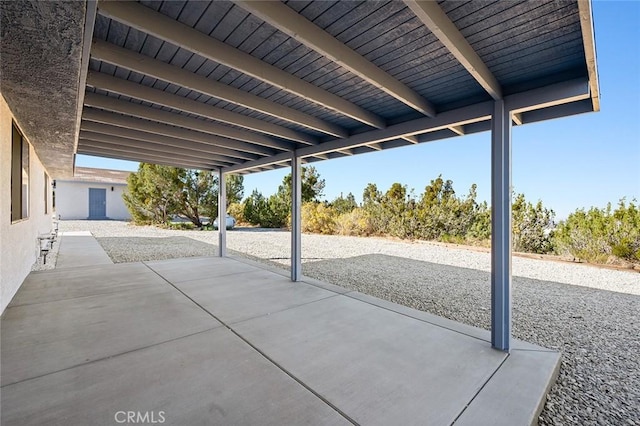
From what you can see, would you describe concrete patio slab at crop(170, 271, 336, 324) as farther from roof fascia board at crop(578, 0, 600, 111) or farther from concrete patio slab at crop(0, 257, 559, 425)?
roof fascia board at crop(578, 0, 600, 111)

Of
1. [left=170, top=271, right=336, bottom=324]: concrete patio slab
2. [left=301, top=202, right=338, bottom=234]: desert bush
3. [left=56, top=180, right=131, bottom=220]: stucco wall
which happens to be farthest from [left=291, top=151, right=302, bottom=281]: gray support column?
[left=56, top=180, right=131, bottom=220]: stucco wall

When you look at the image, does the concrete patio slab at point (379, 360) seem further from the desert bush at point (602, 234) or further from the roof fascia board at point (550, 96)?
the desert bush at point (602, 234)

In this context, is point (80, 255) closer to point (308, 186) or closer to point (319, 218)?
point (319, 218)

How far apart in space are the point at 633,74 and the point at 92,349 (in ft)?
50.8

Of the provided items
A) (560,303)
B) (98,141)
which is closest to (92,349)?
(98,141)

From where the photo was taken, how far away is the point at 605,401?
1.96 metres

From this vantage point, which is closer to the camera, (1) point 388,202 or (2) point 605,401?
(2) point 605,401

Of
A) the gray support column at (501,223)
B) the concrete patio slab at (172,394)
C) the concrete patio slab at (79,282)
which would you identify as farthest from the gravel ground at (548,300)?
the concrete patio slab at (172,394)

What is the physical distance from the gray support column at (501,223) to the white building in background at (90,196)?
71.3ft

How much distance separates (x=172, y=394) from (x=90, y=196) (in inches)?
932

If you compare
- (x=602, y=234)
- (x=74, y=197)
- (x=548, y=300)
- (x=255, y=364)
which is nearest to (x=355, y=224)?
(x=602, y=234)

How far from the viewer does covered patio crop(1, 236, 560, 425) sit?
1.70m

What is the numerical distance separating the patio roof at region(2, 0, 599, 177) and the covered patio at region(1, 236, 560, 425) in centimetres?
219

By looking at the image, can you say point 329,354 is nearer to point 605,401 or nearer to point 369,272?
point 605,401
